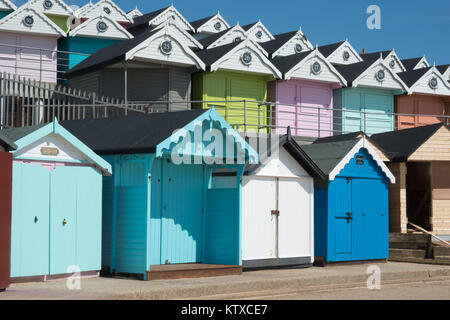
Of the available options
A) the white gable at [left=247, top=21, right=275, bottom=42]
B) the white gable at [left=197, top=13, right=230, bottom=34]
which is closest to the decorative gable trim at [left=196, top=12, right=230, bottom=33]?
the white gable at [left=197, top=13, right=230, bottom=34]

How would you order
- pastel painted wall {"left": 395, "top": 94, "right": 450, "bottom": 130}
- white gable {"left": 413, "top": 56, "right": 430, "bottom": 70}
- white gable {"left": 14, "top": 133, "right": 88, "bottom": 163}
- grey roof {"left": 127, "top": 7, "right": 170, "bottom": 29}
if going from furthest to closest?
white gable {"left": 413, "top": 56, "right": 430, "bottom": 70} → grey roof {"left": 127, "top": 7, "right": 170, "bottom": 29} → pastel painted wall {"left": 395, "top": 94, "right": 450, "bottom": 130} → white gable {"left": 14, "top": 133, "right": 88, "bottom": 163}

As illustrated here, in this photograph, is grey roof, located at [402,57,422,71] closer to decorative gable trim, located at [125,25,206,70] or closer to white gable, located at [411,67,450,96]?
white gable, located at [411,67,450,96]

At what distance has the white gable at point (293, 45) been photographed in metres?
36.6

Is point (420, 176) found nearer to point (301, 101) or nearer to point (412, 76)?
point (301, 101)

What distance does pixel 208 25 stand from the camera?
46375 mm

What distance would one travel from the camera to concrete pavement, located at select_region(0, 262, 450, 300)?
11641mm

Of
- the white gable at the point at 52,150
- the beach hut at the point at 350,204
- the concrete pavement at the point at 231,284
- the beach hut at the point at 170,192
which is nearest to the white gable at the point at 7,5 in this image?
the beach hut at the point at 170,192

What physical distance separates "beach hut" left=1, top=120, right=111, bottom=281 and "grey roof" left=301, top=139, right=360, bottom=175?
626 centimetres

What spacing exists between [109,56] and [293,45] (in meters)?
14.3

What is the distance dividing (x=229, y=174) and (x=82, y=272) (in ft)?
13.0

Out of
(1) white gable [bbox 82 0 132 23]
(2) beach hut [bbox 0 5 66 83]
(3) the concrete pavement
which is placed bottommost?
(3) the concrete pavement

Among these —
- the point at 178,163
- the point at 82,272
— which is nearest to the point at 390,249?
the point at 178,163

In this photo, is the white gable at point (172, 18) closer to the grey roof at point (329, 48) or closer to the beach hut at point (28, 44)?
the grey roof at point (329, 48)
